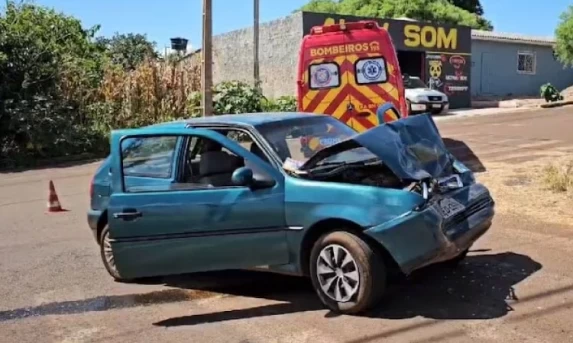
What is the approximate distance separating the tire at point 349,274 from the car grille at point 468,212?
0.59 metres

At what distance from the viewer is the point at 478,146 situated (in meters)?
15.3

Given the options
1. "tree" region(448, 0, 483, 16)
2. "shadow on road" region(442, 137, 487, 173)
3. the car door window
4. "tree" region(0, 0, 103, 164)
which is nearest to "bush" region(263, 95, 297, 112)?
"tree" region(0, 0, 103, 164)

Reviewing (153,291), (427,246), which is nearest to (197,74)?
(153,291)

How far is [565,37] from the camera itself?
29.8 meters

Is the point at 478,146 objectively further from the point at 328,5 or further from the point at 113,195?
the point at 328,5

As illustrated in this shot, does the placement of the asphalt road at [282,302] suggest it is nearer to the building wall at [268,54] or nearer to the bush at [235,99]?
the bush at [235,99]

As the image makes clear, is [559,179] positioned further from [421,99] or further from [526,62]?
[526,62]

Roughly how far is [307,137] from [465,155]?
8.42 meters

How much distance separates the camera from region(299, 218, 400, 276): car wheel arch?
515cm

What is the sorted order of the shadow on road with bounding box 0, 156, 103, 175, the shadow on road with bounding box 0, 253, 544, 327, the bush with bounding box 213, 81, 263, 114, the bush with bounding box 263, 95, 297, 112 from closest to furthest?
the shadow on road with bounding box 0, 253, 544, 327
the shadow on road with bounding box 0, 156, 103, 175
the bush with bounding box 213, 81, 263, 114
the bush with bounding box 263, 95, 297, 112

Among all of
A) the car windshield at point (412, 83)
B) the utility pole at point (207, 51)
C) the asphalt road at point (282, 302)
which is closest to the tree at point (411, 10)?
the car windshield at point (412, 83)

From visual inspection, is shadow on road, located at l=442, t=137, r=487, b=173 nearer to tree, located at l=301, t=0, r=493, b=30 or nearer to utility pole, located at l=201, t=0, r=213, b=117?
utility pole, located at l=201, t=0, r=213, b=117

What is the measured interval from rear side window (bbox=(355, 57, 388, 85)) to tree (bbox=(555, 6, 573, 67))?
21.6 metres

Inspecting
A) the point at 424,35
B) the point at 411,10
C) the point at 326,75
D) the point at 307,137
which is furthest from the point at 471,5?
the point at 307,137
